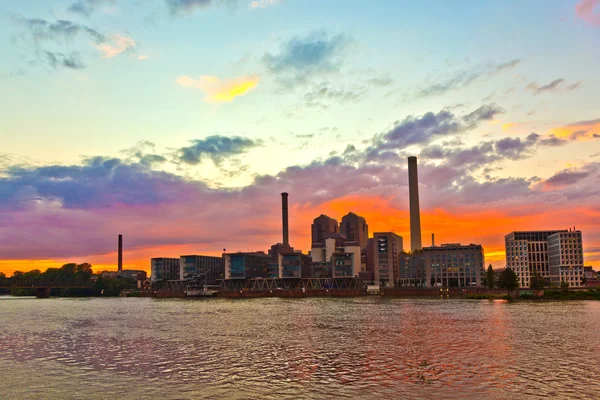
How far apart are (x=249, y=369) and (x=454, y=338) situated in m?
33.3

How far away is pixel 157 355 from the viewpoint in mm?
52875

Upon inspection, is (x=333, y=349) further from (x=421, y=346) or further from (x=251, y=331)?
(x=251, y=331)

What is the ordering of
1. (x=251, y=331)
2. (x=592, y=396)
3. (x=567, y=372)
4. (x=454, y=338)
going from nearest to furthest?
(x=592, y=396)
(x=567, y=372)
(x=454, y=338)
(x=251, y=331)

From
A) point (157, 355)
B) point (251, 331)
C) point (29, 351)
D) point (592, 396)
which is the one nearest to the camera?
point (592, 396)

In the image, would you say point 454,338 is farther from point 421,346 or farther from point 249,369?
point 249,369

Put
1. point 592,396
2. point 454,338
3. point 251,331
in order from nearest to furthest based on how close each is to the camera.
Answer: point 592,396, point 454,338, point 251,331

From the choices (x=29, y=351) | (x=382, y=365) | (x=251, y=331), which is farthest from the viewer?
(x=251, y=331)

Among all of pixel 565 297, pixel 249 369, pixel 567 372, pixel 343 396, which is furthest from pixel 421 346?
pixel 565 297

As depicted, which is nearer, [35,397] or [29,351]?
[35,397]

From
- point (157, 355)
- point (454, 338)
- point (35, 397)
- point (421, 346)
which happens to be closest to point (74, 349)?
point (157, 355)

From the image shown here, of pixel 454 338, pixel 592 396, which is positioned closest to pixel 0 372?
pixel 592 396

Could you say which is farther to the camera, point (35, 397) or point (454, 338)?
point (454, 338)

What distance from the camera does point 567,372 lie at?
137 feet

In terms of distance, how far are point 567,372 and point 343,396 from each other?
2110 centimetres
